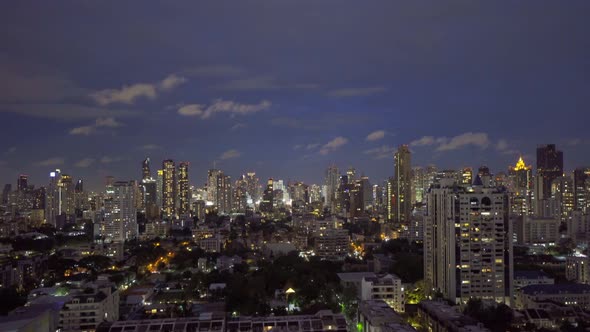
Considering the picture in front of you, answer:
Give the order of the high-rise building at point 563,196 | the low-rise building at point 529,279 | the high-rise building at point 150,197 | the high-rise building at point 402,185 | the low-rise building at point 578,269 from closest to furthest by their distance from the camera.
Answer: the low-rise building at point 529,279 < the low-rise building at point 578,269 < the high-rise building at point 563,196 < the high-rise building at point 402,185 < the high-rise building at point 150,197

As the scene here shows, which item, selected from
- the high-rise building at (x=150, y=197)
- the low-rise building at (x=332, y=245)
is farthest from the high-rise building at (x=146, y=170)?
the low-rise building at (x=332, y=245)

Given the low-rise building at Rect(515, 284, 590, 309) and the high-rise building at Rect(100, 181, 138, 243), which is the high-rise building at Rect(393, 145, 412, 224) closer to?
the high-rise building at Rect(100, 181, 138, 243)

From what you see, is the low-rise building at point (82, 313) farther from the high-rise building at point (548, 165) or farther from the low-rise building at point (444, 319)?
the high-rise building at point (548, 165)

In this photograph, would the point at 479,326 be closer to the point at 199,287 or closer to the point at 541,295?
the point at 541,295

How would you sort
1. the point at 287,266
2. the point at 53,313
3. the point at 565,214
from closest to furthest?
the point at 53,313
the point at 287,266
the point at 565,214

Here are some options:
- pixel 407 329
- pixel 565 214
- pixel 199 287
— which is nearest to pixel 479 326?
pixel 407 329

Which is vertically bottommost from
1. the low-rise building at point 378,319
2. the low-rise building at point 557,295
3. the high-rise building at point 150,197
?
the low-rise building at point 557,295

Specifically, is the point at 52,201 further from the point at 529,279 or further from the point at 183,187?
the point at 529,279

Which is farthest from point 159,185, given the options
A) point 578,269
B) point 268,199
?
point 578,269
